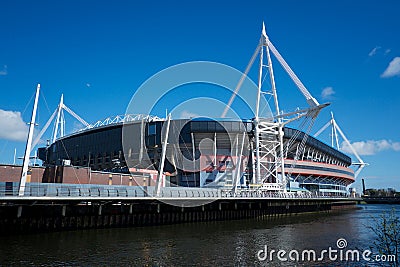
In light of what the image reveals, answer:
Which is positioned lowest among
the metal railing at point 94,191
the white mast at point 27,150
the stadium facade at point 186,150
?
the metal railing at point 94,191

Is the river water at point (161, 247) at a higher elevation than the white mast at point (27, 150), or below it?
below

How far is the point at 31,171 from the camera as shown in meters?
46.0

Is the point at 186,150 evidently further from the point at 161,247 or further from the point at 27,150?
the point at 161,247

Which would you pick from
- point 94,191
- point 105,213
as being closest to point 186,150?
point 105,213

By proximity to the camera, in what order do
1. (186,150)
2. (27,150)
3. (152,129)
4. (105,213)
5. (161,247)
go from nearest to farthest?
(161,247) → (27,150) → (105,213) → (186,150) → (152,129)

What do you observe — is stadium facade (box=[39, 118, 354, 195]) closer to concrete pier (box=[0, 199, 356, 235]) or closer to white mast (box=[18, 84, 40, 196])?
concrete pier (box=[0, 199, 356, 235])

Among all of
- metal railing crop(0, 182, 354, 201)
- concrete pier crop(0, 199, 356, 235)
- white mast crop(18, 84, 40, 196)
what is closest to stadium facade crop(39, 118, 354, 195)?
concrete pier crop(0, 199, 356, 235)

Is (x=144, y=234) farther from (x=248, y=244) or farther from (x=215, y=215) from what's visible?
(x=215, y=215)

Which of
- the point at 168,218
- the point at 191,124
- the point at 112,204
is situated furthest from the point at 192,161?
the point at 112,204

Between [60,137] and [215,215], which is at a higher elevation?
[60,137]

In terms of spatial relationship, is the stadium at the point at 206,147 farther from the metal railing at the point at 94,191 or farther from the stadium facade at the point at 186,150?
the metal railing at the point at 94,191

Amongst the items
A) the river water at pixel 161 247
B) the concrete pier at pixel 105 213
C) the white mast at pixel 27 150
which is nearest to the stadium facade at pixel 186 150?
the concrete pier at pixel 105 213

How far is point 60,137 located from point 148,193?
7429 centimetres

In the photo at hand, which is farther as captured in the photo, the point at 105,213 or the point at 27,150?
the point at 105,213
